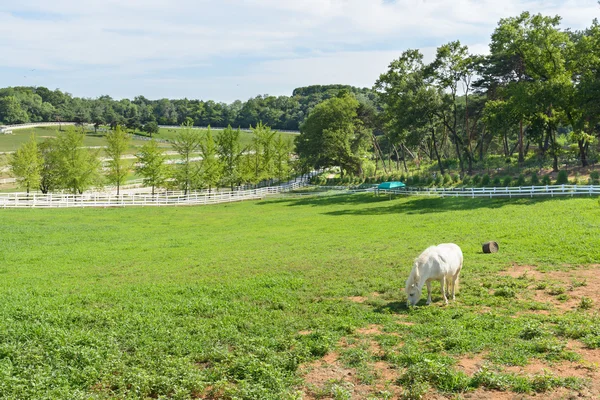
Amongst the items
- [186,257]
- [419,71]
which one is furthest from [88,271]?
[419,71]

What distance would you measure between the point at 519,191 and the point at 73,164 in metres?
41.4

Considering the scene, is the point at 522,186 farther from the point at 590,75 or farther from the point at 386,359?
the point at 386,359

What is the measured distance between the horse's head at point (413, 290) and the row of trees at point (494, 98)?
30.8 meters

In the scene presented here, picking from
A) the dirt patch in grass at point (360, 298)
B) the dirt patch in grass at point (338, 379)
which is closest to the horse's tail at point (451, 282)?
the dirt patch in grass at point (360, 298)

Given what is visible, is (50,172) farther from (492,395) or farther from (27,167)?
(492,395)

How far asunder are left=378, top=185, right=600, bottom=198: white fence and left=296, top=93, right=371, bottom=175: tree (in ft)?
69.9

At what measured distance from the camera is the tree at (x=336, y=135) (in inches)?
2454

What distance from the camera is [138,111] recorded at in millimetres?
184000


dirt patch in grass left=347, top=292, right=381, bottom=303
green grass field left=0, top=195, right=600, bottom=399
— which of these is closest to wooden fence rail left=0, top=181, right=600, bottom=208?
green grass field left=0, top=195, right=600, bottom=399

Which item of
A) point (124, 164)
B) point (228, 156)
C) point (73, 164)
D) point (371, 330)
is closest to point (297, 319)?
point (371, 330)

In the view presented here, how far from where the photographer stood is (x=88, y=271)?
17.2 meters

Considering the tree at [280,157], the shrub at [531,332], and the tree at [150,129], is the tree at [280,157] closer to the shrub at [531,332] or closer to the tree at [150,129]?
the shrub at [531,332]

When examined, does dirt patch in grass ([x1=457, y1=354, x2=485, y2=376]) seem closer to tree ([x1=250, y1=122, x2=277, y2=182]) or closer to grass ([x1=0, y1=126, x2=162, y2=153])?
tree ([x1=250, y1=122, x2=277, y2=182])

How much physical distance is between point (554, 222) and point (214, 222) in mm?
22512
